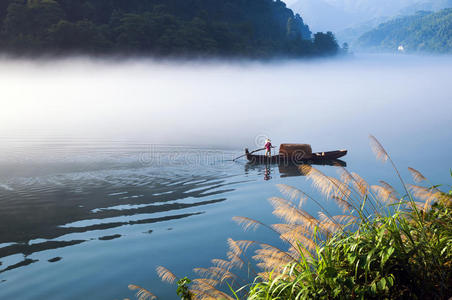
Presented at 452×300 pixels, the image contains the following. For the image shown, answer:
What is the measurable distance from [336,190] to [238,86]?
111 metres

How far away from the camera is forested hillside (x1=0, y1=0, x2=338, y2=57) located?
9131 cm

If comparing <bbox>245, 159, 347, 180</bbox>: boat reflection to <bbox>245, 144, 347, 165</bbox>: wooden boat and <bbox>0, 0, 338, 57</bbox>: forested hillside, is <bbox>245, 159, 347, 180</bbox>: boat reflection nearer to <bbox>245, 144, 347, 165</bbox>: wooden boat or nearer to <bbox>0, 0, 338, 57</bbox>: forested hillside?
<bbox>245, 144, 347, 165</bbox>: wooden boat

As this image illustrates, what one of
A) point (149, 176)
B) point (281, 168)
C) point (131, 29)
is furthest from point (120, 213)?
point (131, 29)

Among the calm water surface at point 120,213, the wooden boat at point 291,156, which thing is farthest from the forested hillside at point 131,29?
the wooden boat at point 291,156

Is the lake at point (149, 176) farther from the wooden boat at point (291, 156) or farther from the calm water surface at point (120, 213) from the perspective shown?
the wooden boat at point (291, 156)

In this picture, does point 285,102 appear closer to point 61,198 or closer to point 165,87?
point 165,87

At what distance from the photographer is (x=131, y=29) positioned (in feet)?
329

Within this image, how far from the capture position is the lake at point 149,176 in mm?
12430

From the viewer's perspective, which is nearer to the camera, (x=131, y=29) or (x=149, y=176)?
(x=149, y=176)

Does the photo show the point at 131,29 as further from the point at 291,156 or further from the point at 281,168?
the point at 281,168

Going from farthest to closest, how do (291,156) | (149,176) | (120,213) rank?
(291,156) < (149,176) < (120,213)

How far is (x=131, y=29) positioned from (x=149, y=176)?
279 ft

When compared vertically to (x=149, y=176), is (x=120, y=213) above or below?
below

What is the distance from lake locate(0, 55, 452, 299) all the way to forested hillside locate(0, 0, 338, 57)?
2588cm
